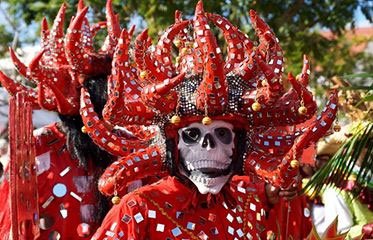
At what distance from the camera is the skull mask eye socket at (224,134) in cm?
347

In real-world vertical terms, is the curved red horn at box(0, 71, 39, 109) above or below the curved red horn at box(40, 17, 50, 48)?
below

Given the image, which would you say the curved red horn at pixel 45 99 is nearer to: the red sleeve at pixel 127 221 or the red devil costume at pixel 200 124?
the red devil costume at pixel 200 124

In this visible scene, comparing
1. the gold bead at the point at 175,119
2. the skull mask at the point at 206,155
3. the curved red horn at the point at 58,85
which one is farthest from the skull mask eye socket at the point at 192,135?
the curved red horn at the point at 58,85

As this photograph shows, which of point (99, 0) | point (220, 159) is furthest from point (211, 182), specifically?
point (99, 0)

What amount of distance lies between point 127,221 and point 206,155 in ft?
1.38

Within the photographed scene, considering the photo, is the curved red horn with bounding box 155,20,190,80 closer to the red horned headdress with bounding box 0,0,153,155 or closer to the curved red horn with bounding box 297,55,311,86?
the curved red horn with bounding box 297,55,311,86

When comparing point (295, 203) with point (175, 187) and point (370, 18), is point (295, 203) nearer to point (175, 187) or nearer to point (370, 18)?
point (175, 187)

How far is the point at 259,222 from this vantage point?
12.5 ft

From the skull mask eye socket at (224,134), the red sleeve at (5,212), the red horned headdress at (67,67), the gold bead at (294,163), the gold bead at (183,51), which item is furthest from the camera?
the red horned headdress at (67,67)

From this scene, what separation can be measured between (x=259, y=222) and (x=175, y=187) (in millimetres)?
510

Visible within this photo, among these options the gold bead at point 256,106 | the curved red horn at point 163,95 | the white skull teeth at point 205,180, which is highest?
the curved red horn at point 163,95

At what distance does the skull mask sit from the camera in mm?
3416

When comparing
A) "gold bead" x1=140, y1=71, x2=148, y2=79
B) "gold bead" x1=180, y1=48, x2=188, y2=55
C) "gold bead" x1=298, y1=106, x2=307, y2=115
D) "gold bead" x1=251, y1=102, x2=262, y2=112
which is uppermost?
"gold bead" x1=180, y1=48, x2=188, y2=55

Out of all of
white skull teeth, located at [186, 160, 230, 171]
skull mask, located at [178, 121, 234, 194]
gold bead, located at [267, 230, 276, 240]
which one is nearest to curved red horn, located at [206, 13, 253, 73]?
skull mask, located at [178, 121, 234, 194]
